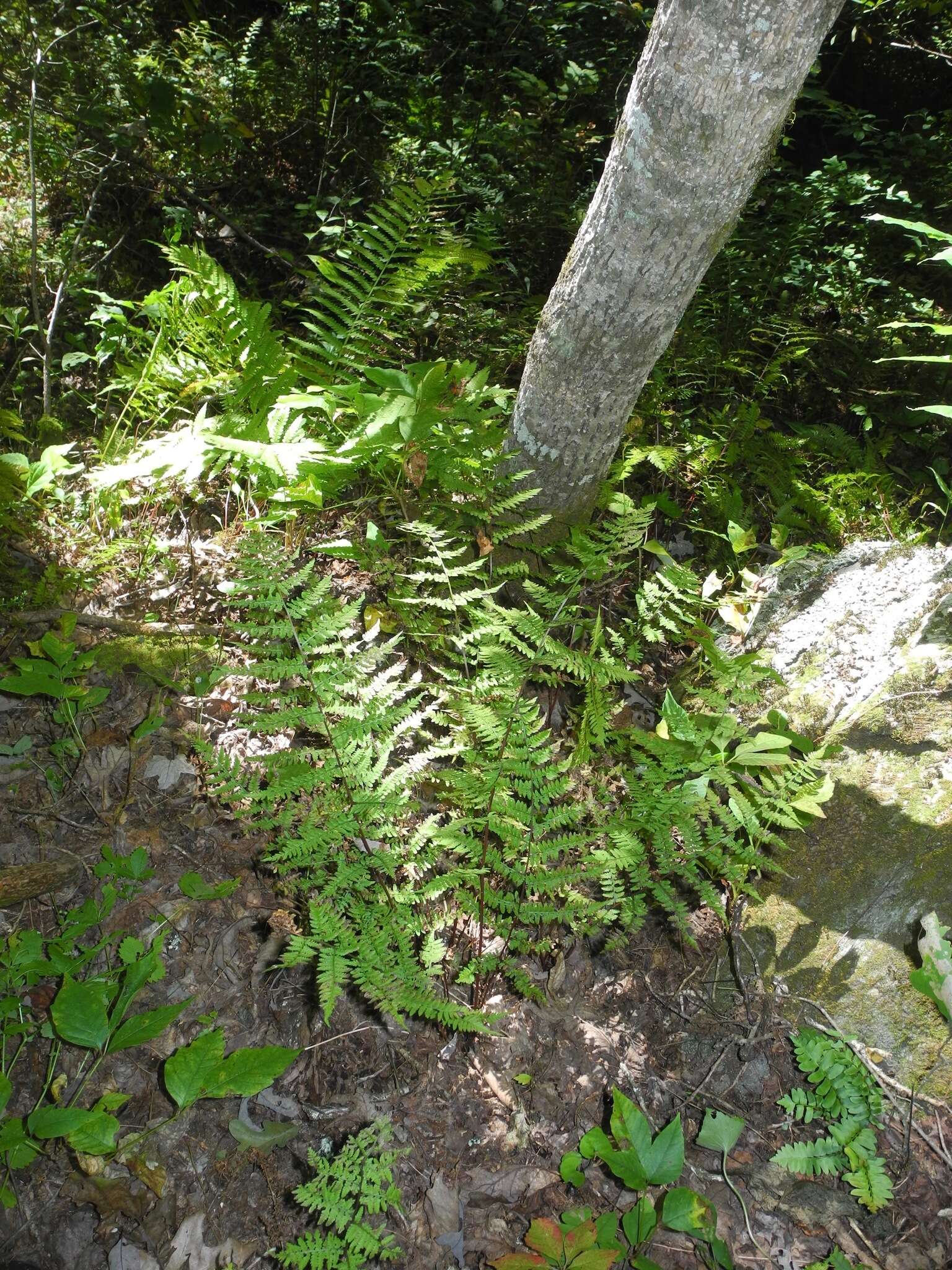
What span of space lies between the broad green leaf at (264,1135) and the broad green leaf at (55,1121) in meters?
0.38

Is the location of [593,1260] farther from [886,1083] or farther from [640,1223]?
[886,1083]

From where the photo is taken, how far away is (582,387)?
2840 mm

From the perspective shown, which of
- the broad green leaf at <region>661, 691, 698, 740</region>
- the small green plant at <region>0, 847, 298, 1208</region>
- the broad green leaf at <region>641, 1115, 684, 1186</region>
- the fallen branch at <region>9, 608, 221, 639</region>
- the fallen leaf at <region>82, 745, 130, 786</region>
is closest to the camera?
the small green plant at <region>0, 847, 298, 1208</region>

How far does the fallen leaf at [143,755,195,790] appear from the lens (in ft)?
8.86

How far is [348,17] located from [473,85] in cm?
99

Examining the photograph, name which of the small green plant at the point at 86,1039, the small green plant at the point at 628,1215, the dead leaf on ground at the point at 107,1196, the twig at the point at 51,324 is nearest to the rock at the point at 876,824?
the small green plant at the point at 628,1215

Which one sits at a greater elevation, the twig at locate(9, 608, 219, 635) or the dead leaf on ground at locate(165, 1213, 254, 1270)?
the twig at locate(9, 608, 219, 635)

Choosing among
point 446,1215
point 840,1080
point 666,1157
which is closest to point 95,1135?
point 446,1215

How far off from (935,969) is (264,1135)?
1.89 meters

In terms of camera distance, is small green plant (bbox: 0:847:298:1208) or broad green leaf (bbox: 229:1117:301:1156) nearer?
small green plant (bbox: 0:847:298:1208)

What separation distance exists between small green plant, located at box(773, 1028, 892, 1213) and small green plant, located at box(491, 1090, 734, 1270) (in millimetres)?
289

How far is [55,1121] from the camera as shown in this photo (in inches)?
74.9

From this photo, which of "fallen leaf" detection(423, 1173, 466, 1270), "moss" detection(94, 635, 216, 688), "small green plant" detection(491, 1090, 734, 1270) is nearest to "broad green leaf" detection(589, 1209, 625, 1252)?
"small green plant" detection(491, 1090, 734, 1270)

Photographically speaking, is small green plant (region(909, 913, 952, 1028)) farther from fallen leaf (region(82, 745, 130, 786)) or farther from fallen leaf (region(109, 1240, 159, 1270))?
fallen leaf (region(82, 745, 130, 786))
